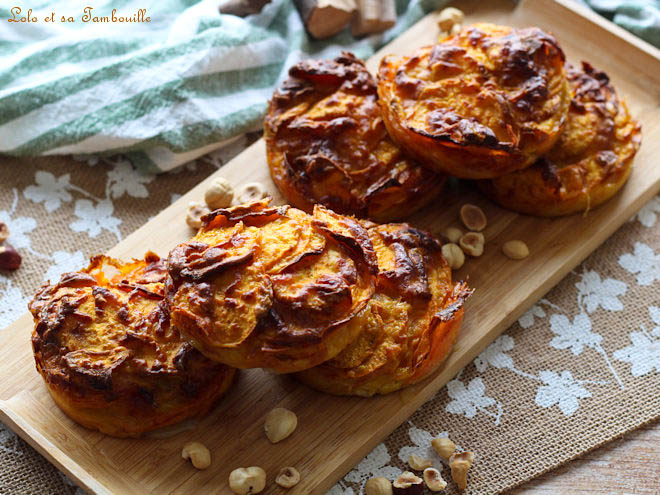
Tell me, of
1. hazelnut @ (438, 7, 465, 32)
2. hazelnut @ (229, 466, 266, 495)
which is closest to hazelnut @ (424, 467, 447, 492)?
hazelnut @ (229, 466, 266, 495)

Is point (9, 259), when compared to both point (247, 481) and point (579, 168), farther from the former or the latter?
point (579, 168)

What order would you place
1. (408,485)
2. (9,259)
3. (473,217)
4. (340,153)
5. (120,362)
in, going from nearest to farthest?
(120,362), (408,485), (340,153), (473,217), (9,259)

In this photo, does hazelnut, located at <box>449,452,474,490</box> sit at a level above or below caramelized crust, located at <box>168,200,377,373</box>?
below

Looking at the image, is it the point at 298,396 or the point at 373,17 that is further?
the point at 373,17

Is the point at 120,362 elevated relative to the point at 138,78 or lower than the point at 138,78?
lower

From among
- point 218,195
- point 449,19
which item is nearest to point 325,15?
point 449,19

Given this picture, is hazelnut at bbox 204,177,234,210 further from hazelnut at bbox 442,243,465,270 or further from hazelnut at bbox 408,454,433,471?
hazelnut at bbox 408,454,433,471

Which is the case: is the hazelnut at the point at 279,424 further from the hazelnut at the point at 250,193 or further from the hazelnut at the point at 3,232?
the hazelnut at the point at 3,232
